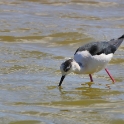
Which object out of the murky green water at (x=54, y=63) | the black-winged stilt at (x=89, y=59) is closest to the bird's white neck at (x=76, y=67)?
the black-winged stilt at (x=89, y=59)

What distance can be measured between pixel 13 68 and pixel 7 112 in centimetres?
290

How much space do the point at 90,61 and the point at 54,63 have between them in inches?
53.6

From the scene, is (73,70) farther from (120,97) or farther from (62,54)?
(62,54)

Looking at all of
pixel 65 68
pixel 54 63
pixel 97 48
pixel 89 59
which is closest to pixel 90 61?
pixel 89 59

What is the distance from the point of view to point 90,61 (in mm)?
8781

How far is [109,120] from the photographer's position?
638cm

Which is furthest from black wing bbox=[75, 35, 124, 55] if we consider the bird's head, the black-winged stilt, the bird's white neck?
the bird's head

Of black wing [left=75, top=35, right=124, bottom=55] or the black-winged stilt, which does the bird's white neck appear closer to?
the black-winged stilt

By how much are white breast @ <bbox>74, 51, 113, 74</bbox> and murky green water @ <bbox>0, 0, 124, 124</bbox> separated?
0.89ft

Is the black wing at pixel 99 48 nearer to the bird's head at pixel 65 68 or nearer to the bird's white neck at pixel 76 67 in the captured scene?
the bird's white neck at pixel 76 67

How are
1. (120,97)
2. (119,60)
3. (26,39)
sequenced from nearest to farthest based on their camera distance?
(120,97) → (119,60) → (26,39)

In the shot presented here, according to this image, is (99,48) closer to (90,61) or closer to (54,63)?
(90,61)

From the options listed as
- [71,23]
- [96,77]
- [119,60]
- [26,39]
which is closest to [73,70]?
[96,77]

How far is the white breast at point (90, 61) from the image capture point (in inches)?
344
